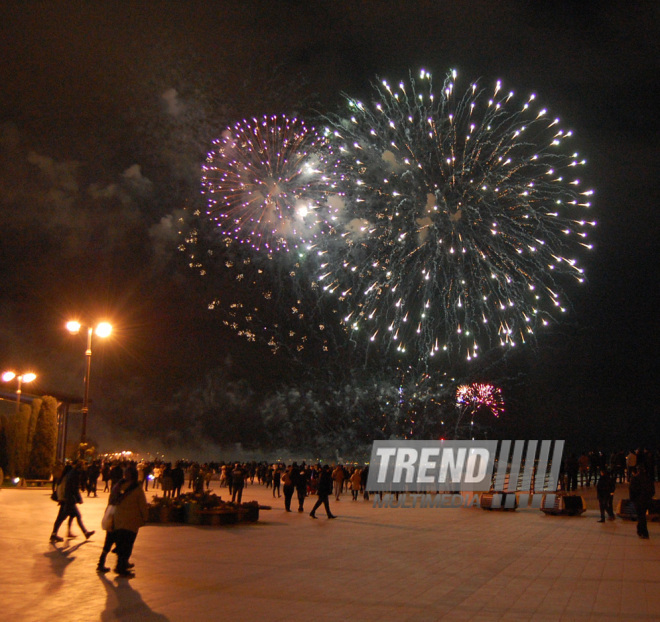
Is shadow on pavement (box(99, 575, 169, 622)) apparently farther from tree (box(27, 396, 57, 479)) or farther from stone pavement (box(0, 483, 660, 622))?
tree (box(27, 396, 57, 479))

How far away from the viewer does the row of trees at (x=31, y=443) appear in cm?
3525

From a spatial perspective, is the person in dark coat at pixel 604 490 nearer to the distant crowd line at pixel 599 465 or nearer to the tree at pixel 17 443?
the distant crowd line at pixel 599 465

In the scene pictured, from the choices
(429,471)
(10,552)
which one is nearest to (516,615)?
(10,552)

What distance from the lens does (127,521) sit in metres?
8.80

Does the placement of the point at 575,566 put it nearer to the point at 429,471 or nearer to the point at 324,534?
the point at 324,534

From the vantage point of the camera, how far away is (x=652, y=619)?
6.62 metres

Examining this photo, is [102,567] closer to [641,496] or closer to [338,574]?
[338,574]

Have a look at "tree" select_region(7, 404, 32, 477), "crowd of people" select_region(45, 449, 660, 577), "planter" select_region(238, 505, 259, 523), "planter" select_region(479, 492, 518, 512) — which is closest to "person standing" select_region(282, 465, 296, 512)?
"crowd of people" select_region(45, 449, 660, 577)

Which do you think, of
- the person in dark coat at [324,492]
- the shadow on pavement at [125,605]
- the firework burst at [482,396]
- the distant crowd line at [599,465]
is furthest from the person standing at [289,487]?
the firework burst at [482,396]

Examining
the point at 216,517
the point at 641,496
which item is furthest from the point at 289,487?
the point at 641,496

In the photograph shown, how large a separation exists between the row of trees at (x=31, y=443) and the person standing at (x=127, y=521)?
1144 inches

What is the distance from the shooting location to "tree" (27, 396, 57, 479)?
115 feet

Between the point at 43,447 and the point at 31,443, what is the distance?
2.22ft

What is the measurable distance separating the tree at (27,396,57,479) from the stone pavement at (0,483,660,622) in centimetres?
2125
